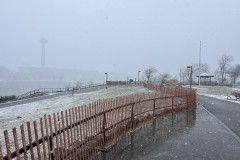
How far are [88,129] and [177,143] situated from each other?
3.30 meters

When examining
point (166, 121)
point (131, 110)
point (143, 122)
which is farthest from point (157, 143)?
point (166, 121)

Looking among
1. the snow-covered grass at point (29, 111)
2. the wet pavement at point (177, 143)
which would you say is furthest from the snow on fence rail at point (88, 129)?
the snow-covered grass at point (29, 111)

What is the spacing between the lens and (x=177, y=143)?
6777 mm

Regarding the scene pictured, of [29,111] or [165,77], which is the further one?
[165,77]

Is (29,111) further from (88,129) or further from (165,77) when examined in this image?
(165,77)

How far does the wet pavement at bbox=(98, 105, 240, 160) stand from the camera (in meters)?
5.71

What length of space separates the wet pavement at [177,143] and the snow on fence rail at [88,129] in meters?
0.43

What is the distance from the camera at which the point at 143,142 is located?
6832 millimetres

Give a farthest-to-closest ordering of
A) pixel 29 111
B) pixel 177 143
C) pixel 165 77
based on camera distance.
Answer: pixel 165 77
pixel 29 111
pixel 177 143

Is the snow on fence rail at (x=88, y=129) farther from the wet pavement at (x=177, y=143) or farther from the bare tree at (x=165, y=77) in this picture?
the bare tree at (x=165, y=77)

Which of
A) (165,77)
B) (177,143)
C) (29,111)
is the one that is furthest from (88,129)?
(165,77)

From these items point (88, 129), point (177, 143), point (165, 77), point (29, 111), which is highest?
point (165, 77)

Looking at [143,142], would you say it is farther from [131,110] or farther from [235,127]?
[235,127]

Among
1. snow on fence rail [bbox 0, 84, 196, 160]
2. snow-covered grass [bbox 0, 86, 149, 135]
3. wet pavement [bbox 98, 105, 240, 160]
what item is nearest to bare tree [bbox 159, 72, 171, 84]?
snow-covered grass [bbox 0, 86, 149, 135]
